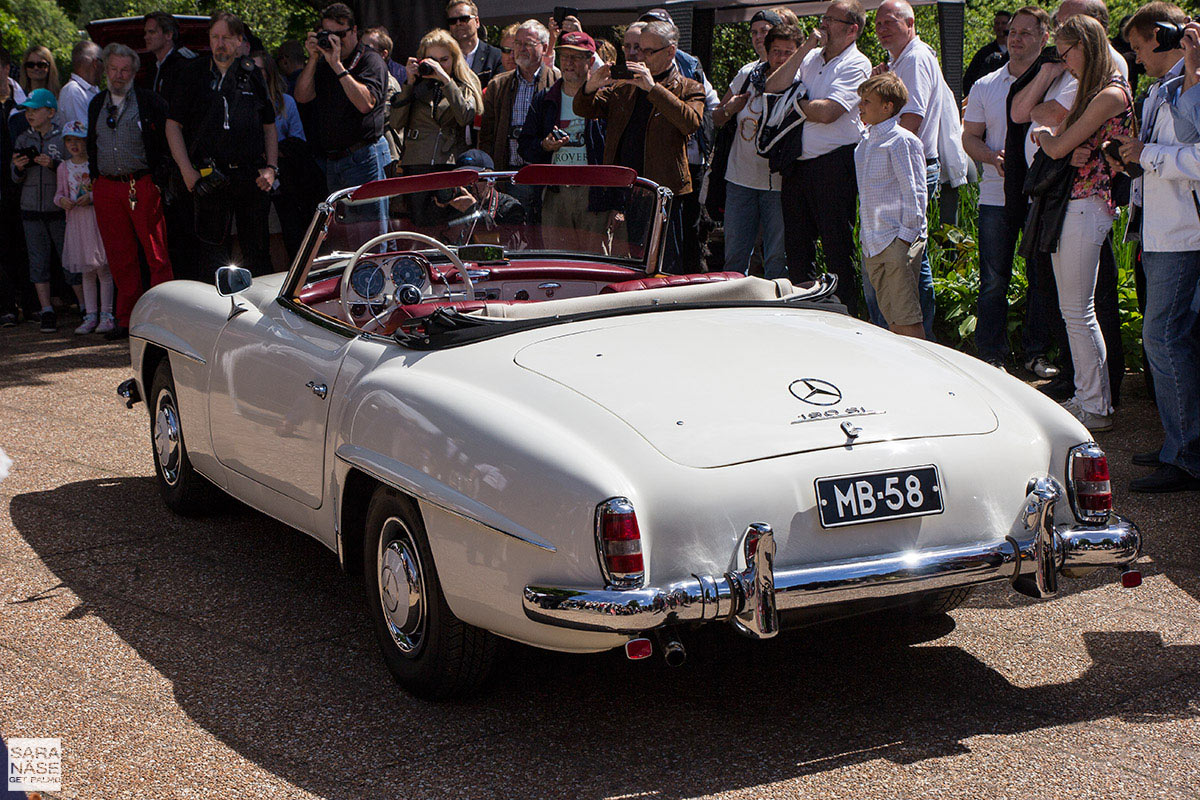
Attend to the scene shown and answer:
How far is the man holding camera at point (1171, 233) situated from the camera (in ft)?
17.5

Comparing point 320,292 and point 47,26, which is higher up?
point 47,26

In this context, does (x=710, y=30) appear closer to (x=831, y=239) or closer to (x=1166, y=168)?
(x=831, y=239)

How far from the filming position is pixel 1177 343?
5.46m

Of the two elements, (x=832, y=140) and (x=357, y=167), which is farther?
(x=357, y=167)

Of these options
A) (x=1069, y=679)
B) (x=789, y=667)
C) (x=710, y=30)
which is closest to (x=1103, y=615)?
(x=1069, y=679)

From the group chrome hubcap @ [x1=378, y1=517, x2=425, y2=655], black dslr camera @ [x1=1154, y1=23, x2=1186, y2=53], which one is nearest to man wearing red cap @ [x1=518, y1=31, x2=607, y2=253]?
black dslr camera @ [x1=1154, y1=23, x2=1186, y2=53]

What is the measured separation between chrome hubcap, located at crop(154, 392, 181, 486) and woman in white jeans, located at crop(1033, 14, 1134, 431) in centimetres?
407

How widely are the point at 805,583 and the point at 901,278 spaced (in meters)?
4.05

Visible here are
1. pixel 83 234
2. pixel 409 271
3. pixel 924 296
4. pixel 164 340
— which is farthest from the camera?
pixel 83 234

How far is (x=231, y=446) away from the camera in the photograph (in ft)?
15.6

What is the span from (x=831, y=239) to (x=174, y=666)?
15.9 feet

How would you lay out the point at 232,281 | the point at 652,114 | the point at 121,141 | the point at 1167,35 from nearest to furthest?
the point at 232,281 → the point at 1167,35 → the point at 652,114 → the point at 121,141

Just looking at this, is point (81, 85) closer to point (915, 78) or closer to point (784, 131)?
point (784, 131)

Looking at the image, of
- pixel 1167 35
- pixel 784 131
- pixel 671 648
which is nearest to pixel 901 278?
pixel 784 131
